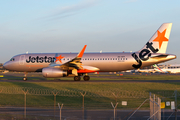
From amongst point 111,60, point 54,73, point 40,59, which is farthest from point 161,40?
point 40,59

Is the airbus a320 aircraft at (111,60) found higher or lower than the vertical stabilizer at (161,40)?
lower

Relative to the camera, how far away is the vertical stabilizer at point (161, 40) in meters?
35.0

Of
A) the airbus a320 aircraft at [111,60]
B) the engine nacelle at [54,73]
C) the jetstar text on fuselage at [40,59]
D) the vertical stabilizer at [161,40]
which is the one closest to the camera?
the engine nacelle at [54,73]

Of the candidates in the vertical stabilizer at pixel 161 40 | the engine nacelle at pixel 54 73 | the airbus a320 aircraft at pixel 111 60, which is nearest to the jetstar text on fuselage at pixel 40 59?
the airbus a320 aircraft at pixel 111 60

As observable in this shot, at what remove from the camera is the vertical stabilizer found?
3497 centimetres

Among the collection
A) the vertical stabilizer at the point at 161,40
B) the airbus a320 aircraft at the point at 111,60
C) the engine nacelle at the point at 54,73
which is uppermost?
the vertical stabilizer at the point at 161,40

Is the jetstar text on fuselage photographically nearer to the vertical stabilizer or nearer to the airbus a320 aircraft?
the airbus a320 aircraft

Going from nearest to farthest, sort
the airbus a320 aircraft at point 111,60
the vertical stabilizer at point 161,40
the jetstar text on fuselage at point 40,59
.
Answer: the airbus a320 aircraft at point 111,60 → the vertical stabilizer at point 161,40 → the jetstar text on fuselage at point 40,59

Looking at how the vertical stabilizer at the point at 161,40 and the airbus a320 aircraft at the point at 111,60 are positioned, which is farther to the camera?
the vertical stabilizer at the point at 161,40

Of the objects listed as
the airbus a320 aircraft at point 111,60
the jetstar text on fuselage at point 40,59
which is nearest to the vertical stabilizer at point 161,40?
the airbus a320 aircraft at point 111,60

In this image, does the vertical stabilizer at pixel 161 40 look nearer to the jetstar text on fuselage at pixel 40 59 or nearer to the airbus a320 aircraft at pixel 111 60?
the airbus a320 aircraft at pixel 111 60

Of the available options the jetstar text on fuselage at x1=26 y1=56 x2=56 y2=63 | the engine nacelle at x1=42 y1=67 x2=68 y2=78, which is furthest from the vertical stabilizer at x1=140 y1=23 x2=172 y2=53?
the jetstar text on fuselage at x1=26 y1=56 x2=56 y2=63

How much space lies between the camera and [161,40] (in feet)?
115

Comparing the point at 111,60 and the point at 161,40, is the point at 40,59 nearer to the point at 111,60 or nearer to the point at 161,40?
the point at 111,60
